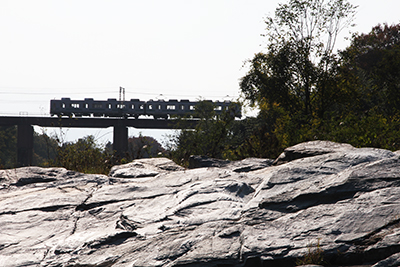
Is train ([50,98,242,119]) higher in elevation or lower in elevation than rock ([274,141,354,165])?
higher

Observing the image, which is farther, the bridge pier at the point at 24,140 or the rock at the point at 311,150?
the bridge pier at the point at 24,140

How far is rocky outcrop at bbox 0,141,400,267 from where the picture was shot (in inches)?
119

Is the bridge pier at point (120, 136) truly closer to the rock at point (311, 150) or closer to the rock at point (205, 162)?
the rock at point (205, 162)

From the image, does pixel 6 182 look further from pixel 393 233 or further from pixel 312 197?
pixel 393 233

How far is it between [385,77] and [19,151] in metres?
41.7

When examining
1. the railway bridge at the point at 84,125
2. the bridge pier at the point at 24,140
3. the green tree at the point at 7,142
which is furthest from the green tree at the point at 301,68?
the green tree at the point at 7,142

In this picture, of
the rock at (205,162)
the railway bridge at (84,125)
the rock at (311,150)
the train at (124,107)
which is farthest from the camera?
the train at (124,107)

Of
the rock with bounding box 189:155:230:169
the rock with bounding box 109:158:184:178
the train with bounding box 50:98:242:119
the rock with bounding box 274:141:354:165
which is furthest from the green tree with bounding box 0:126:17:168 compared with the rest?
the rock with bounding box 274:141:354:165

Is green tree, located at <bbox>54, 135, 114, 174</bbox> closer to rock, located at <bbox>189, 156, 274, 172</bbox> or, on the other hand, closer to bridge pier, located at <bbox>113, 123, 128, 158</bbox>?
rock, located at <bbox>189, 156, 274, 172</bbox>

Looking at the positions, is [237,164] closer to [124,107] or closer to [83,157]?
[83,157]

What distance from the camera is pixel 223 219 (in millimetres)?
3787

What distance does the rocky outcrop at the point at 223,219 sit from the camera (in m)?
3.03

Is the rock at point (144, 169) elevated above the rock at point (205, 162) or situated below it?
below

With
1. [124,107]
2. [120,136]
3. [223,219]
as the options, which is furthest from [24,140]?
[223,219]
